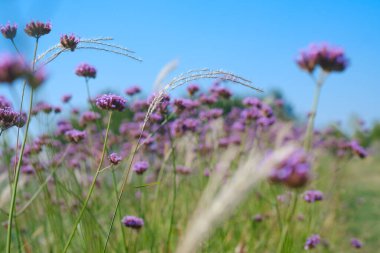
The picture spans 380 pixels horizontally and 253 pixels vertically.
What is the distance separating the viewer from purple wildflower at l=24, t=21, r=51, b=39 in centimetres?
159

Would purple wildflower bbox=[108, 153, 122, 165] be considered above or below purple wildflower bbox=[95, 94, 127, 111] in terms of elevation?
below

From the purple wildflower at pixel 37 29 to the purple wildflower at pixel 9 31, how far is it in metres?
0.04

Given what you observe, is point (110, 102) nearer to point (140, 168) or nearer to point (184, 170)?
point (140, 168)

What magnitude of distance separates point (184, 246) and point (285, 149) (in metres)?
0.20

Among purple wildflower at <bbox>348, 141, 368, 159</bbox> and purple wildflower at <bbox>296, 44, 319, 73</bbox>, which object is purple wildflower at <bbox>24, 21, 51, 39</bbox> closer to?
purple wildflower at <bbox>296, 44, 319, 73</bbox>

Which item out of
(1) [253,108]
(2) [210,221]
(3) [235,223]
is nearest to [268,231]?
(3) [235,223]

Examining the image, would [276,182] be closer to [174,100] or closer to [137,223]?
[137,223]

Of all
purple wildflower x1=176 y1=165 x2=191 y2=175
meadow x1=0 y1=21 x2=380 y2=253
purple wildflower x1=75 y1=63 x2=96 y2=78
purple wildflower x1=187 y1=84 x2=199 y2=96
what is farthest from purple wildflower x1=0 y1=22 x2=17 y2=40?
purple wildflower x1=176 y1=165 x2=191 y2=175

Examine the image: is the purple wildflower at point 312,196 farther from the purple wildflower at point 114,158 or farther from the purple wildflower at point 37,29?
the purple wildflower at point 37,29

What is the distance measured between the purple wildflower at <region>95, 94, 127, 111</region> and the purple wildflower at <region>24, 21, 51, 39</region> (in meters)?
0.30

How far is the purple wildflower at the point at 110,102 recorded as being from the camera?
1770mm

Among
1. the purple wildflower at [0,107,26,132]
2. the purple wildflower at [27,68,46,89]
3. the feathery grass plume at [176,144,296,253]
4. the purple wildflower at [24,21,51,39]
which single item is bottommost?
the feathery grass plume at [176,144,296,253]

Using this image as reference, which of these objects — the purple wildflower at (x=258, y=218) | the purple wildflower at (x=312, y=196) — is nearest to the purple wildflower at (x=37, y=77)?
the purple wildflower at (x=312, y=196)

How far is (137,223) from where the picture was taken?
2.22 metres
